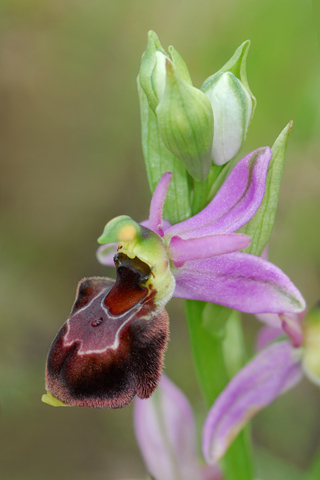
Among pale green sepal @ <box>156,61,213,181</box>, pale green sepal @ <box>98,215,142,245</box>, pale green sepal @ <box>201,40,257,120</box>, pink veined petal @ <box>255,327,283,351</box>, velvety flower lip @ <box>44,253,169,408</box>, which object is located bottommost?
pink veined petal @ <box>255,327,283,351</box>

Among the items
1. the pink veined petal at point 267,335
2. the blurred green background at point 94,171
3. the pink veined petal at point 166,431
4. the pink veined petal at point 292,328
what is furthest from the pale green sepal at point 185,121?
the blurred green background at point 94,171

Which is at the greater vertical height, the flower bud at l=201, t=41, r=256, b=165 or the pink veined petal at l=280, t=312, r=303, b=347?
the flower bud at l=201, t=41, r=256, b=165

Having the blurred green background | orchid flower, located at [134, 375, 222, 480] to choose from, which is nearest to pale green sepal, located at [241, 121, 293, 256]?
orchid flower, located at [134, 375, 222, 480]

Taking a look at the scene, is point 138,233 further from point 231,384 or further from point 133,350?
point 231,384

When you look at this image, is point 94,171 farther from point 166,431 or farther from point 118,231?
point 118,231

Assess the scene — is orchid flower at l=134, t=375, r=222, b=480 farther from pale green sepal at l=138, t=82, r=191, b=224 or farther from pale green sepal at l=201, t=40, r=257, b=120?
pale green sepal at l=201, t=40, r=257, b=120

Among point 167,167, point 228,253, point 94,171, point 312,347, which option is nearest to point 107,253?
point 167,167

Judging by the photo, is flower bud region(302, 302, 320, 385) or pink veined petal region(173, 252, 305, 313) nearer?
pink veined petal region(173, 252, 305, 313)
